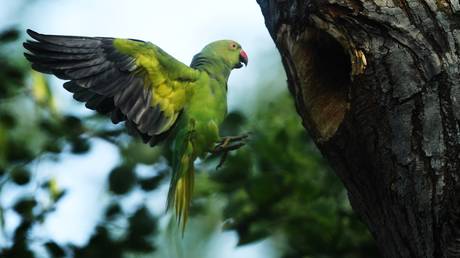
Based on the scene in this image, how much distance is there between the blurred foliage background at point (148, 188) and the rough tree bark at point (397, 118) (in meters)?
1.89

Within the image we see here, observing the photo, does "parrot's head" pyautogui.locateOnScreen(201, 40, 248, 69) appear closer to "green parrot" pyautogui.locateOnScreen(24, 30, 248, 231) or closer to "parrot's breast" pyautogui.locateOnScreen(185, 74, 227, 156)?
"green parrot" pyautogui.locateOnScreen(24, 30, 248, 231)

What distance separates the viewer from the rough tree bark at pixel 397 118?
8.69ft

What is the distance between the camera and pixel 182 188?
162 inches

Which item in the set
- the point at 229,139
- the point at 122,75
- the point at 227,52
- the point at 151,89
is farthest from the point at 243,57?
the point at 122,75

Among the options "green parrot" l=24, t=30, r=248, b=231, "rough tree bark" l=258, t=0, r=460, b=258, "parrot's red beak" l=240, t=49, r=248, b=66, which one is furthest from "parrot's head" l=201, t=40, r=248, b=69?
"rough tree bark" l=258, t=0, r=460, b=258

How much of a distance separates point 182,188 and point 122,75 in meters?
0.64

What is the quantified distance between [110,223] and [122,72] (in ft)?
4.74

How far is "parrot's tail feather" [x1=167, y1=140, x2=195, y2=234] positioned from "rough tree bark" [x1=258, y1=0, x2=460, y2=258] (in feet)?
3.58

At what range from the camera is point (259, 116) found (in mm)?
5746

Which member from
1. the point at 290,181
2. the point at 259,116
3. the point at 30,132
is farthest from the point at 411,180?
the point at 30,132

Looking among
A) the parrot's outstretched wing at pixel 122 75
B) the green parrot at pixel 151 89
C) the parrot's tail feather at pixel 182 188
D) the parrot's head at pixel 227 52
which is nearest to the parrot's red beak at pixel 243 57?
the parrot's head at pixel 227 52

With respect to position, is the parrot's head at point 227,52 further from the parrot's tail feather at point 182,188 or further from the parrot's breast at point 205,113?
the parrot's tail feather at point 182,188

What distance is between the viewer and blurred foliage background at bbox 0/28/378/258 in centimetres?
475

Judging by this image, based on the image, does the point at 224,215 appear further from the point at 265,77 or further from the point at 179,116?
the point at 265,77
